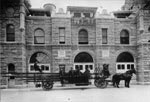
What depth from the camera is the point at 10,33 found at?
1819cm

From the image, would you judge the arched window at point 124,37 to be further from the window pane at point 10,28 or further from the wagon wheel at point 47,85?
the window pane at point 10,28

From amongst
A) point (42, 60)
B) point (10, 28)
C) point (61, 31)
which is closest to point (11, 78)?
point (42, 60)

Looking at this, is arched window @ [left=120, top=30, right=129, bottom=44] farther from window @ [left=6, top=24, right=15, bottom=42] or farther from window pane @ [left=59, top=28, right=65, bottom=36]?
window @ [left=6, top=24, right=15, bottom=42]

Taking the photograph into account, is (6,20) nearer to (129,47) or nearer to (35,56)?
(35,56)

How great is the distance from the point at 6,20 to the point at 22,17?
176 centimetres

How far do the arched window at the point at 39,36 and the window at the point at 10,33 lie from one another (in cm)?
254

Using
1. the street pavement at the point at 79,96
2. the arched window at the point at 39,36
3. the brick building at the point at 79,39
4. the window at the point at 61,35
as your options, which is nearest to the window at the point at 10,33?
the brick building at the point at 79,39

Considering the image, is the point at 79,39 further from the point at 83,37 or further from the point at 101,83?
the point at 101,83

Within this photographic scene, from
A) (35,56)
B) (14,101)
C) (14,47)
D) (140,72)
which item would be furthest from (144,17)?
(14,101)

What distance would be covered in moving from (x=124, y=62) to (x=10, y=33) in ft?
45.5

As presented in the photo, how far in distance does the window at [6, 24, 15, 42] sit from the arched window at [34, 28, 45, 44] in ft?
8.34

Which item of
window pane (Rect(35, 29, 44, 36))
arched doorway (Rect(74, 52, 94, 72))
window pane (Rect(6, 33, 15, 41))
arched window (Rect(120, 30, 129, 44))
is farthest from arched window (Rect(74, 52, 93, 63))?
window pane (Rect(6, 33, 15, 41))

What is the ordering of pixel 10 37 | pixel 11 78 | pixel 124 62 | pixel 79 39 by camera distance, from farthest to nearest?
pixel 124 62 < pixel 79 39 < pixel 10 37 < pixel 11 78

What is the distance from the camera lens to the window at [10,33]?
59.6 ft
